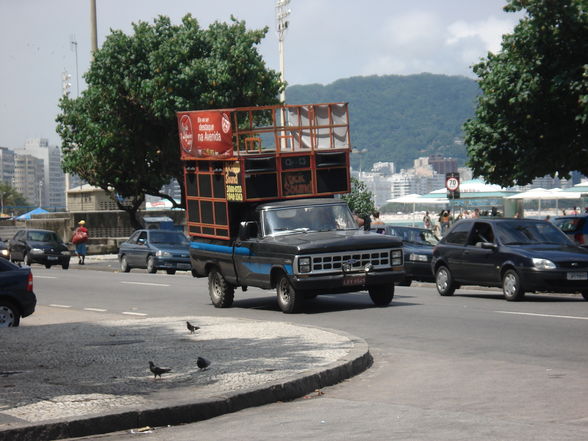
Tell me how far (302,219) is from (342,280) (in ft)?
5.57

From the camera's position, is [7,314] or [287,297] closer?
[7,314]

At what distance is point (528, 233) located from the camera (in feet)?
67.4

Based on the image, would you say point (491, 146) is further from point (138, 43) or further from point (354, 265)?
point (138, 43)

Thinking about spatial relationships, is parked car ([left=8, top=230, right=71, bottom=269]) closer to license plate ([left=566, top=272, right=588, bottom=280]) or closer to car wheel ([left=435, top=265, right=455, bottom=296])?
car wheel ([left=435, top=265, right=455, bottom=296])

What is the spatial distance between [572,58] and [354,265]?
11.7 m

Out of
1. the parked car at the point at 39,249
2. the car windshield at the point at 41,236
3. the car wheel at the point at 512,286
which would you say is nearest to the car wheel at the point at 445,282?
the car wheel at the point at 512,286

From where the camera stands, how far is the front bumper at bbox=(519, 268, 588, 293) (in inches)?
734

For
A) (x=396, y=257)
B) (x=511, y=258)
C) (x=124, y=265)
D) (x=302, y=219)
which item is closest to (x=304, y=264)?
(x=302, y=219)

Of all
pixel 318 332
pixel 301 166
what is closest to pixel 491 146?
pixel 301 166

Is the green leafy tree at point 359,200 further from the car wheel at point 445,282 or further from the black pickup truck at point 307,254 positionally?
the black pickup truck at point 307,254

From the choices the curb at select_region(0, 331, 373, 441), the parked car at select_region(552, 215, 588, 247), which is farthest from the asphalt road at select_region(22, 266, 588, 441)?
the parked car at select_region(552, 215, 588, 247)

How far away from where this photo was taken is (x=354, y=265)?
57.7 feet

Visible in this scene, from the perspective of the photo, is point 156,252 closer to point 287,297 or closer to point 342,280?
point 287,297

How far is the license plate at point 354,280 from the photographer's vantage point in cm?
1748
